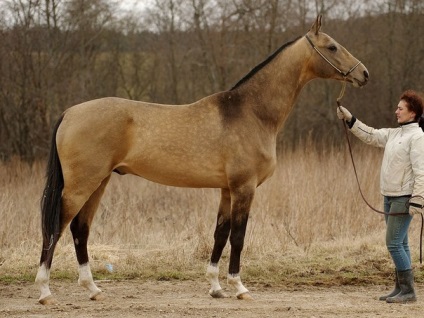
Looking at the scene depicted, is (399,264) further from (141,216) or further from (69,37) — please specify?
(69,37)

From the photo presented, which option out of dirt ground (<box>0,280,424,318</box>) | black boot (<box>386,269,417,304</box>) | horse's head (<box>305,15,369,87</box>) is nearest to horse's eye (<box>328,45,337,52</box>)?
horse's head (<box>305,15,369,87</box>)

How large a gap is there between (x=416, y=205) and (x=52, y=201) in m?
2.95

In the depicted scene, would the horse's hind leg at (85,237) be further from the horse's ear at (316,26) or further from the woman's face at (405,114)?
the woman's face at (405,114)

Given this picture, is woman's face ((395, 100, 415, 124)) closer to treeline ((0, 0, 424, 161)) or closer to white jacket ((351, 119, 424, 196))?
white jacket ((351, 119, 424, 196))

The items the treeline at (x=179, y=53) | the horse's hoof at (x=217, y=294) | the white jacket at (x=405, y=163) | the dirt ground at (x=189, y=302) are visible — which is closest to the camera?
the dirt ground at (x=189, y=302)

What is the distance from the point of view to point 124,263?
718 cm

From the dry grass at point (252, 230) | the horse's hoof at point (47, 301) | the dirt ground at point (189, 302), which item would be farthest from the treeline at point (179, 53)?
the horse's hoof at point (47, 301)

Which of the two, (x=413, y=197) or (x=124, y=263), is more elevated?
(x=413, y=197)

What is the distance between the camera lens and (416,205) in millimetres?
5207

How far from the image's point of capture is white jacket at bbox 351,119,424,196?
5297 millimetres

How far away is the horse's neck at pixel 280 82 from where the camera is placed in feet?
19.6

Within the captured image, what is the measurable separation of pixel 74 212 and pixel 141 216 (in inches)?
185

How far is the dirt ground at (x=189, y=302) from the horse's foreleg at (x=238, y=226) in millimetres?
140

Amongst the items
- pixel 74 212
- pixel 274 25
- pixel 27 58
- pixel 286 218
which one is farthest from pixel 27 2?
pixel 74 212
